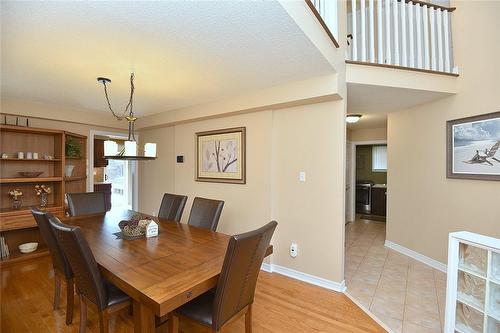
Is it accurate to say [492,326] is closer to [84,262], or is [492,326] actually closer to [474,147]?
[474,147]

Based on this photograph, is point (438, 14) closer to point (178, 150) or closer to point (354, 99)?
point (354, 99)

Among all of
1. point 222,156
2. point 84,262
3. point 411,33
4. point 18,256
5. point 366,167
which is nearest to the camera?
point 84,262

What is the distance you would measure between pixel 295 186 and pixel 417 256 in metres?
2.19

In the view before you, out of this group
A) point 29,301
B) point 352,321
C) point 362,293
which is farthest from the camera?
point 362,293

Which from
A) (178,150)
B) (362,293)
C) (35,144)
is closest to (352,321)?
(362,293)

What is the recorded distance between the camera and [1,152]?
3.29 meters

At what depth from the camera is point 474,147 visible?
2672mm

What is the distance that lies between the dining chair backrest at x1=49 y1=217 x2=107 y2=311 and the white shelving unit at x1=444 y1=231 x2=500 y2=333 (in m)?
2.33

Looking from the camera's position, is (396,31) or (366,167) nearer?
(396,31)

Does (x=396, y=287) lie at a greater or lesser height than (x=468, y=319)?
lesser

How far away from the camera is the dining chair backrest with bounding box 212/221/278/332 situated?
1240 mm

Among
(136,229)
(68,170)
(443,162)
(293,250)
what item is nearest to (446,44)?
(443,162)

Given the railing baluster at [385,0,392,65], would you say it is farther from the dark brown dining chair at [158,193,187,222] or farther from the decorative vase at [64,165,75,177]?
the decorative vase at [64,165,75,177]

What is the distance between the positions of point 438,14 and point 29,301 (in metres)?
5.58
